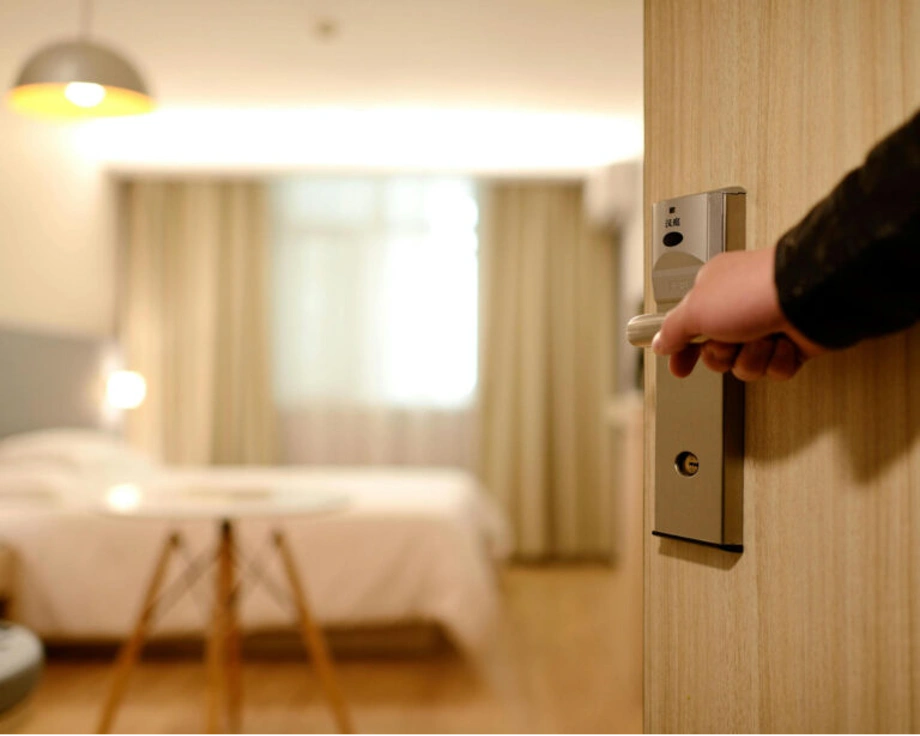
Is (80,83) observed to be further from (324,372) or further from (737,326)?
(324,372)

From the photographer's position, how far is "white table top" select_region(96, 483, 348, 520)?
214cm

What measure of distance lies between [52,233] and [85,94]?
1855 mm

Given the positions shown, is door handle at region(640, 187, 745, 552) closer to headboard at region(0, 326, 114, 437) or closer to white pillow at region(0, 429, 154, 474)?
white pillow at region(0, 429, 154, 474)

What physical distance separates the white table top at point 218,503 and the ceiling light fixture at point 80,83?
1.14 metres

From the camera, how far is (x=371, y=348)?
517 cm

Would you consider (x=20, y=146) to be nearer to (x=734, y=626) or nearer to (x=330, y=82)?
(x=330, y=82)

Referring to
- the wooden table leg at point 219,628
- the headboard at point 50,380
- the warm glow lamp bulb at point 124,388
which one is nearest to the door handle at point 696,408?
the wooden table leg at point 219,628

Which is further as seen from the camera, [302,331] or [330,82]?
[302,331]

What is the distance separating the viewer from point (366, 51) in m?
3.54

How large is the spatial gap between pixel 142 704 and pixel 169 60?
2.52 metres

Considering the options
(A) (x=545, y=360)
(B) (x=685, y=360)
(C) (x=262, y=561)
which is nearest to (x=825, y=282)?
(B) (x=685, y=360)

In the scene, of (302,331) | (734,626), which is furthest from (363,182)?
(734,626)

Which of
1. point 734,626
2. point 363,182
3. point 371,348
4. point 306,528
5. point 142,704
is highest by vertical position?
point 363,182

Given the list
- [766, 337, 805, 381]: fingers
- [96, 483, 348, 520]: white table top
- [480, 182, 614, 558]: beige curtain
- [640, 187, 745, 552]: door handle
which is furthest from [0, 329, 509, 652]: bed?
[766, 337, 805, 381]: fingers
